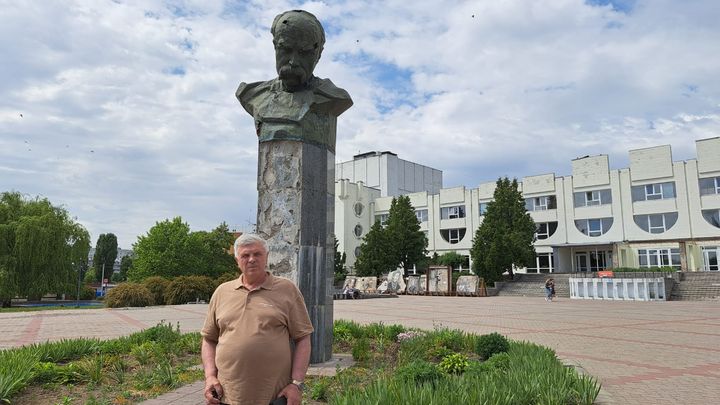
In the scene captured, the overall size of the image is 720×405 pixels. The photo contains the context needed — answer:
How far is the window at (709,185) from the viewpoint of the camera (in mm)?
37344

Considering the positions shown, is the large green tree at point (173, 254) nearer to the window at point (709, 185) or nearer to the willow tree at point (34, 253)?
the willow tree at point (34, 253)

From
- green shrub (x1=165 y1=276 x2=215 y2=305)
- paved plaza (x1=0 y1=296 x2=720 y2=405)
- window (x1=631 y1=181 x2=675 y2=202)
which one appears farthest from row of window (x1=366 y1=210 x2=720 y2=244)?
green shrub (x1=165 y1=276 x2=215 y2=305)

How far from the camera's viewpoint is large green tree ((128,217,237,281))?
4234cm

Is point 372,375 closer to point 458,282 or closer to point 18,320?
point 18,320

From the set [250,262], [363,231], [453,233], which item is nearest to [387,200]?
[363,231]

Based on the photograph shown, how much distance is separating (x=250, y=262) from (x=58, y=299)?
4270cm

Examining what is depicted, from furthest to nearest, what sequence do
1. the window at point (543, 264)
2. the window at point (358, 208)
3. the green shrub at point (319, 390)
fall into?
the window at point (358, 208) < the window at point (543, 264) < the green shrub at point (319, 390)

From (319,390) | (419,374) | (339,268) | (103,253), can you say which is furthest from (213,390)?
(103,253)

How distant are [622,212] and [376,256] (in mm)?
21350

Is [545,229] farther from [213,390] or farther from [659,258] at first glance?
[213,390]

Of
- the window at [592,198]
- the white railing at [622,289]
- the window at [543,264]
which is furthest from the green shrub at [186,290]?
the window at [592,198]

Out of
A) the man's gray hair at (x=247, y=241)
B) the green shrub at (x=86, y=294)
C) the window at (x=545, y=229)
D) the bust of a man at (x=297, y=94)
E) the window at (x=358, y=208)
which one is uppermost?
the window at (x=358, y=208)

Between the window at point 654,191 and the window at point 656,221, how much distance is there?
1.41 meters

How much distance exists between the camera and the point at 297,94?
22.7ft
